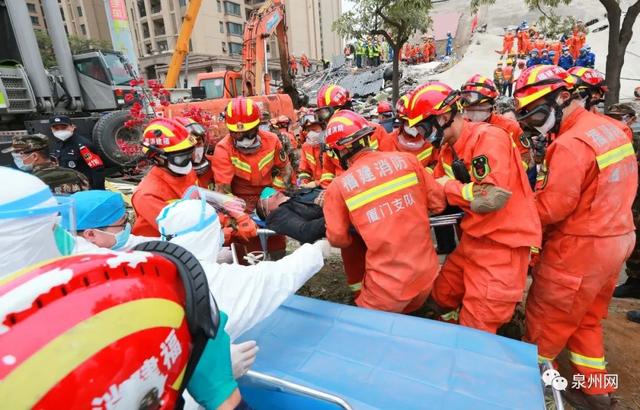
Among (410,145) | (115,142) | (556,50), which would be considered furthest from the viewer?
(556,50)

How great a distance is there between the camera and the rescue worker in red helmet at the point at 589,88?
2.45 m

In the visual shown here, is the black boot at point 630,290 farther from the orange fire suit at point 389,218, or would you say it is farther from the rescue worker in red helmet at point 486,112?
the orange fire suit at point 389,218

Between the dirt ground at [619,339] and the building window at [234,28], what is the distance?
41650 mm

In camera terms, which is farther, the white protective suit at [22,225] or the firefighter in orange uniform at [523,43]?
the firefighter in orange uniform at [523,43]

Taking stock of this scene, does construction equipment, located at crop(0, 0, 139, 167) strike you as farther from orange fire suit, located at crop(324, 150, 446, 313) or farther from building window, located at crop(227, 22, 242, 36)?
building window, located at crop(227, 22, 242, 36)

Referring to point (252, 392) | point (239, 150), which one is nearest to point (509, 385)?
point (252, 392)

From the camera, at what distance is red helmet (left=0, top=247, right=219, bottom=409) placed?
1.66 feet

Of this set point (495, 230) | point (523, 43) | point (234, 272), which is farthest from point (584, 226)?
point (523, 43)

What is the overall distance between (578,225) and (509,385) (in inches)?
47.6

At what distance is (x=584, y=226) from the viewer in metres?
2.07

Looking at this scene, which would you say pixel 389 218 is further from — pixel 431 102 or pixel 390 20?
pixel 390 20

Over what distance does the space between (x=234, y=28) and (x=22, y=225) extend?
44.4 meters

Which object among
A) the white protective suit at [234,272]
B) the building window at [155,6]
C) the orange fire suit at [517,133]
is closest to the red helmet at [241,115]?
the white protective suit at [234,272]

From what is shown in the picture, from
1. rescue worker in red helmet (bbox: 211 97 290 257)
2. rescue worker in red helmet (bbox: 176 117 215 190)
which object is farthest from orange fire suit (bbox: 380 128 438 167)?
rescue worker in red helmet (bbox: 176 117 215 190)
